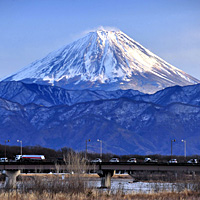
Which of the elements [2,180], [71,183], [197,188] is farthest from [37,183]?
[2,180]

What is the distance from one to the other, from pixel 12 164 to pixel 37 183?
37.8 meters

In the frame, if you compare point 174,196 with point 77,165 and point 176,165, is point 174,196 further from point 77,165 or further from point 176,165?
point 176,165

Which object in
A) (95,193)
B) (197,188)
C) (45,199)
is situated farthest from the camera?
(197,188)

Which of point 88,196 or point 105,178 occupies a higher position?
point 105,178

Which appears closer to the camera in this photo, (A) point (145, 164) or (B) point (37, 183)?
(B) point (37, 183)

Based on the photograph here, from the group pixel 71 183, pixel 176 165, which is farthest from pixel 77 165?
pixel 176 165

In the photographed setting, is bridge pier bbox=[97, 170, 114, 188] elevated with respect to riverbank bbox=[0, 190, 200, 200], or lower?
elevated

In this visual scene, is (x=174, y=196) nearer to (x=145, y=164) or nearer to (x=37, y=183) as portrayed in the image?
(x=37, y=183)

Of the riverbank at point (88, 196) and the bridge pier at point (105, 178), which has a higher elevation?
the bridge pier at point (105, 178)

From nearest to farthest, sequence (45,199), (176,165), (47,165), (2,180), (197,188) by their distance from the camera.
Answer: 1. (45,199)
2. (197,188)
3. (176,165)
4. (47,165)
5. (2,180)

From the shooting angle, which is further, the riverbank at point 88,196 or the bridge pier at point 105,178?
the bridge pier at point 105,178

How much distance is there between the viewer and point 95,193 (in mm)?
82000

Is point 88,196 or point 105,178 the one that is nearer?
point 88,196

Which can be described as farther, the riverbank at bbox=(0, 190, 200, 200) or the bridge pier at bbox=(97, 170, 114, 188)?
the bridge pier at bbox=(97, 170, 114, 188)
